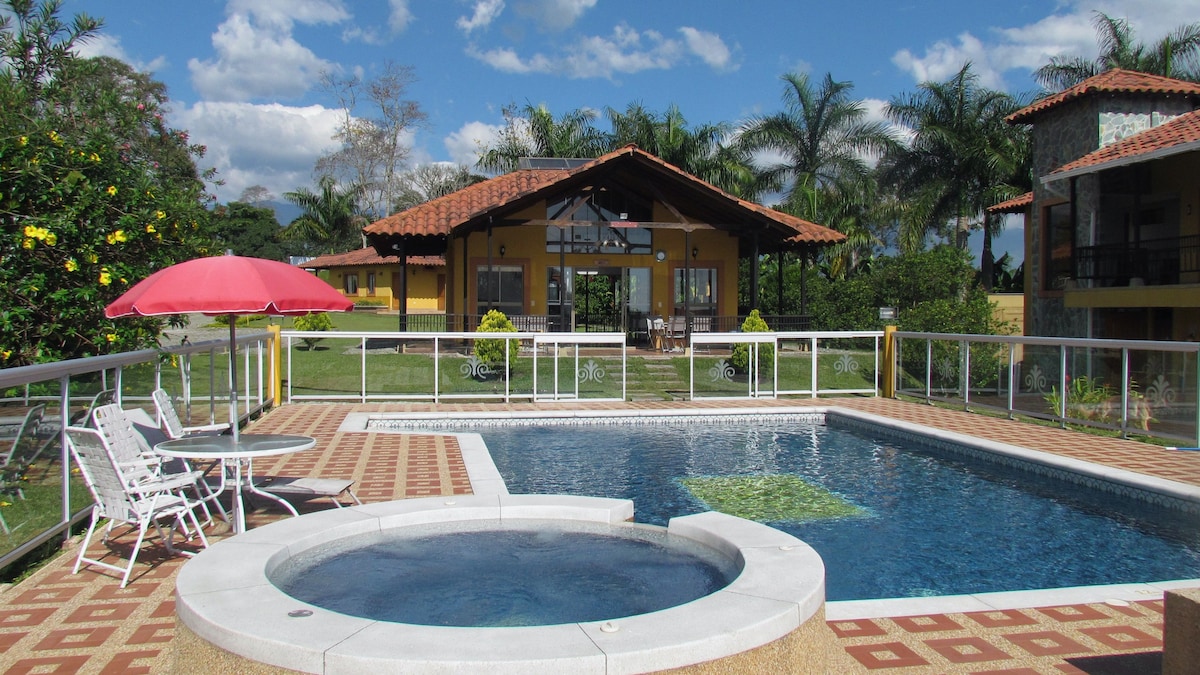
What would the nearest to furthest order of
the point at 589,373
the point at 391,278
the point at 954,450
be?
the point at 954,450 → the point at 589,373 → the point at 391,278

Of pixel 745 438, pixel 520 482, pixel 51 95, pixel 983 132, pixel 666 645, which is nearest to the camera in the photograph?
pixel 666 645

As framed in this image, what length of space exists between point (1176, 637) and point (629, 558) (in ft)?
8.87

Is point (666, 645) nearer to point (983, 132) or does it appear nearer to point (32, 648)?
point (32, 648)

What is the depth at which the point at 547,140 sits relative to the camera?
37938mm

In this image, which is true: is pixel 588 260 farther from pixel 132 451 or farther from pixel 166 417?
pixel 132 451

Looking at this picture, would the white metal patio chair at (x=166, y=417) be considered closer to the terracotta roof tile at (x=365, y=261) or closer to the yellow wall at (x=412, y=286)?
the terracotta roof tile at (x=365, y=261)

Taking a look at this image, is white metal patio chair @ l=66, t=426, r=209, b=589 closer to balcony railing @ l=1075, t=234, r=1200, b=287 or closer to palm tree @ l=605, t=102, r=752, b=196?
balcony railing @ l=1075, t=234, r=1200, b=287

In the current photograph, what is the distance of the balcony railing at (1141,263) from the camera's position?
17703mm

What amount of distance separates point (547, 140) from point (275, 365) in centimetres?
2583

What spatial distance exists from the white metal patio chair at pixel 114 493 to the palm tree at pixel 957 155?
33.2 metres

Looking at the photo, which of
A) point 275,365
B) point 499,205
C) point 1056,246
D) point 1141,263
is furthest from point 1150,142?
point 275,365

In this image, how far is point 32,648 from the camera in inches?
162

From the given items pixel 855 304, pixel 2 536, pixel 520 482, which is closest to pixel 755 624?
pixel 2 536

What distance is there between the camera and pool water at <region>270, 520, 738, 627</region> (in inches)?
170
